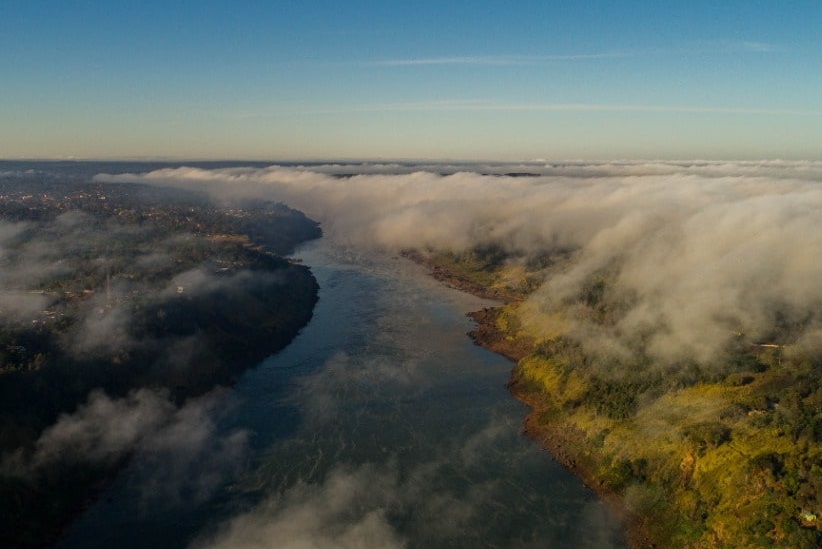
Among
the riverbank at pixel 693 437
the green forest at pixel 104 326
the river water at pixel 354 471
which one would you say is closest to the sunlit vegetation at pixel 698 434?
the riverbank at pixel 693 437

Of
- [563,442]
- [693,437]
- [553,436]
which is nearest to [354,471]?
[553,436]

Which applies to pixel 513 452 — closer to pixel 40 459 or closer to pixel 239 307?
pixel 40 459

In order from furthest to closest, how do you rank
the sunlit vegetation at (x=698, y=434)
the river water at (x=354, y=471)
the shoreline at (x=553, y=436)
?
the shoreline at (x=553, y=436) → the river water at (x=354, y=471) → the sunlit vegetation at (x=698, y=434)

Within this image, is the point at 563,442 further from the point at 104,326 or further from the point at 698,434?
the point at 104,326

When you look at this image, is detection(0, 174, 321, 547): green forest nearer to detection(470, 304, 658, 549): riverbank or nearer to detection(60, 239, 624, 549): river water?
detection(60, 239, 624, 549): river water

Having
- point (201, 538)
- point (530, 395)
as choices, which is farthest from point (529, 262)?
point (201, 538)

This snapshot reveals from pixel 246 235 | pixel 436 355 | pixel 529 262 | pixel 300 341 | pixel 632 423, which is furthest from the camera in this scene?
pixel 246 235

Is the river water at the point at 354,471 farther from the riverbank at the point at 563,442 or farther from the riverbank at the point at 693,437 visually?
the riverbank at the point at 693,437
